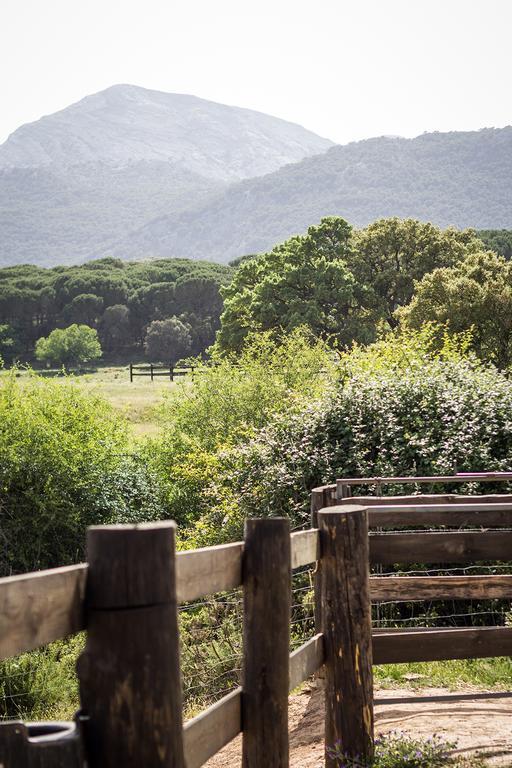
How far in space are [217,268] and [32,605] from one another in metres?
120

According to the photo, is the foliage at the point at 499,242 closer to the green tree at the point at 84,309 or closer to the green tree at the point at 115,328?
the green tree at the point at 115,328

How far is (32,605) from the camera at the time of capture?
2328mm

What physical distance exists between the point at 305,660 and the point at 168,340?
313 feet

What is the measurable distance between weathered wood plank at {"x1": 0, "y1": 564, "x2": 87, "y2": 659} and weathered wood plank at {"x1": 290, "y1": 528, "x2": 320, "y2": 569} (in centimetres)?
168

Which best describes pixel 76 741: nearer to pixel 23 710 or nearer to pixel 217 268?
pixel 23 710

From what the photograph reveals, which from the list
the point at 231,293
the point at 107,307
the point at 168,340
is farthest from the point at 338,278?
the point at 107,307

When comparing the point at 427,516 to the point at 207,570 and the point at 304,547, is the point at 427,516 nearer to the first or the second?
the point at 304,547

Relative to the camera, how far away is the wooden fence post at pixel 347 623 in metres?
Answer: 4.50

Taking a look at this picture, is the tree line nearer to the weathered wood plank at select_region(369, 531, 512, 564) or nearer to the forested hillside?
the weathered wood plank at select_region(369, 531, 512, 564)

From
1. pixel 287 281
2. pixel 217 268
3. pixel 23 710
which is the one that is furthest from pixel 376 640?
pixel 217 268

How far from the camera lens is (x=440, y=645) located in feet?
20.0

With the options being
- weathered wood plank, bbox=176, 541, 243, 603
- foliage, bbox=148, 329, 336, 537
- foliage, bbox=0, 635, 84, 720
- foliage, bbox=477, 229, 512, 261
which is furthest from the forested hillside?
weathered wood plank, bbox=176, 541, 243, 603

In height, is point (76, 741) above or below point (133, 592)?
below

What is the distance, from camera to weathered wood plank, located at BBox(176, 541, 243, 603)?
300cm
